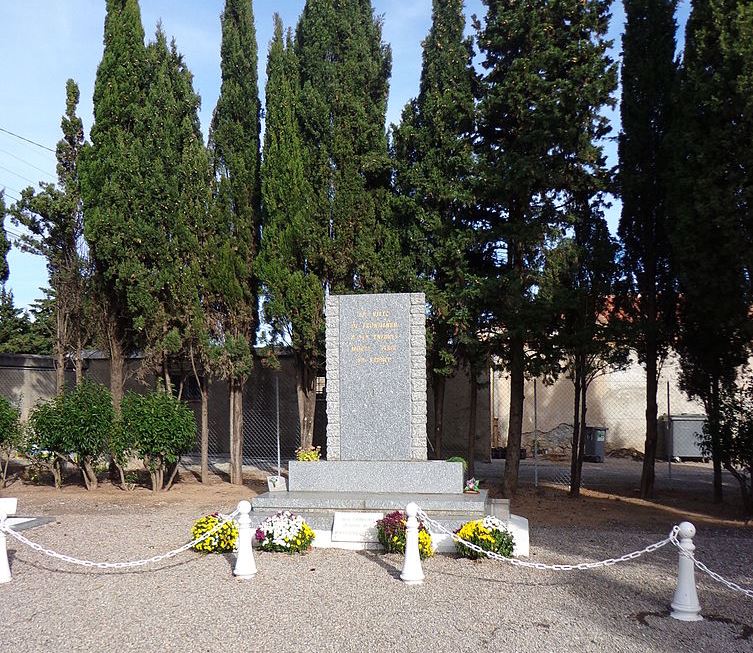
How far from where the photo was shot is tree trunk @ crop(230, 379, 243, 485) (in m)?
14.9

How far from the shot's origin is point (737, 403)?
11.6 m

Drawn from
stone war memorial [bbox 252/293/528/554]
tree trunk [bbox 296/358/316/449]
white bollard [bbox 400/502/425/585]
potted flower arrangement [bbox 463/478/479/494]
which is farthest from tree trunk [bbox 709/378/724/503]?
tree trunk [bbox 296/358/316/449]

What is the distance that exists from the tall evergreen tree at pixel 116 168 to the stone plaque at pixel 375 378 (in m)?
5.82

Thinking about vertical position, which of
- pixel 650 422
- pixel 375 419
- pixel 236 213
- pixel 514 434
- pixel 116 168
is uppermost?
pixel 116 168

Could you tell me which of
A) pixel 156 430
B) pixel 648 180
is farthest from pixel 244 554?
pixel 648 180

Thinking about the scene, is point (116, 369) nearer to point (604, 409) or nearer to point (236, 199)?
point (236, 199)

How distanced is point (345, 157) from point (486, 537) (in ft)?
29.7

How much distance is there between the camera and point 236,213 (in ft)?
50.5

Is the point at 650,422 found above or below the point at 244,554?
above

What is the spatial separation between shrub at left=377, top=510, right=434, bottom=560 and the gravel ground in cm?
16

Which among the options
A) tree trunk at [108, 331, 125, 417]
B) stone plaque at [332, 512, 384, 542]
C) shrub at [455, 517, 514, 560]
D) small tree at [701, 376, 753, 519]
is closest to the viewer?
shrub at [455, 517, 514, 560]

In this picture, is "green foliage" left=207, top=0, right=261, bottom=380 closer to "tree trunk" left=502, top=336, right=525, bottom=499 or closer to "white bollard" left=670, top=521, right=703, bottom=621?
"tree trunk" left=502, top=336, right=525, bottom=499

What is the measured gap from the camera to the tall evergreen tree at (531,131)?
12.5 metres

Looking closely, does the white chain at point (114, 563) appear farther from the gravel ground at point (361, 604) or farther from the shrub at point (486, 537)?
the shrub at point (486, 537)
